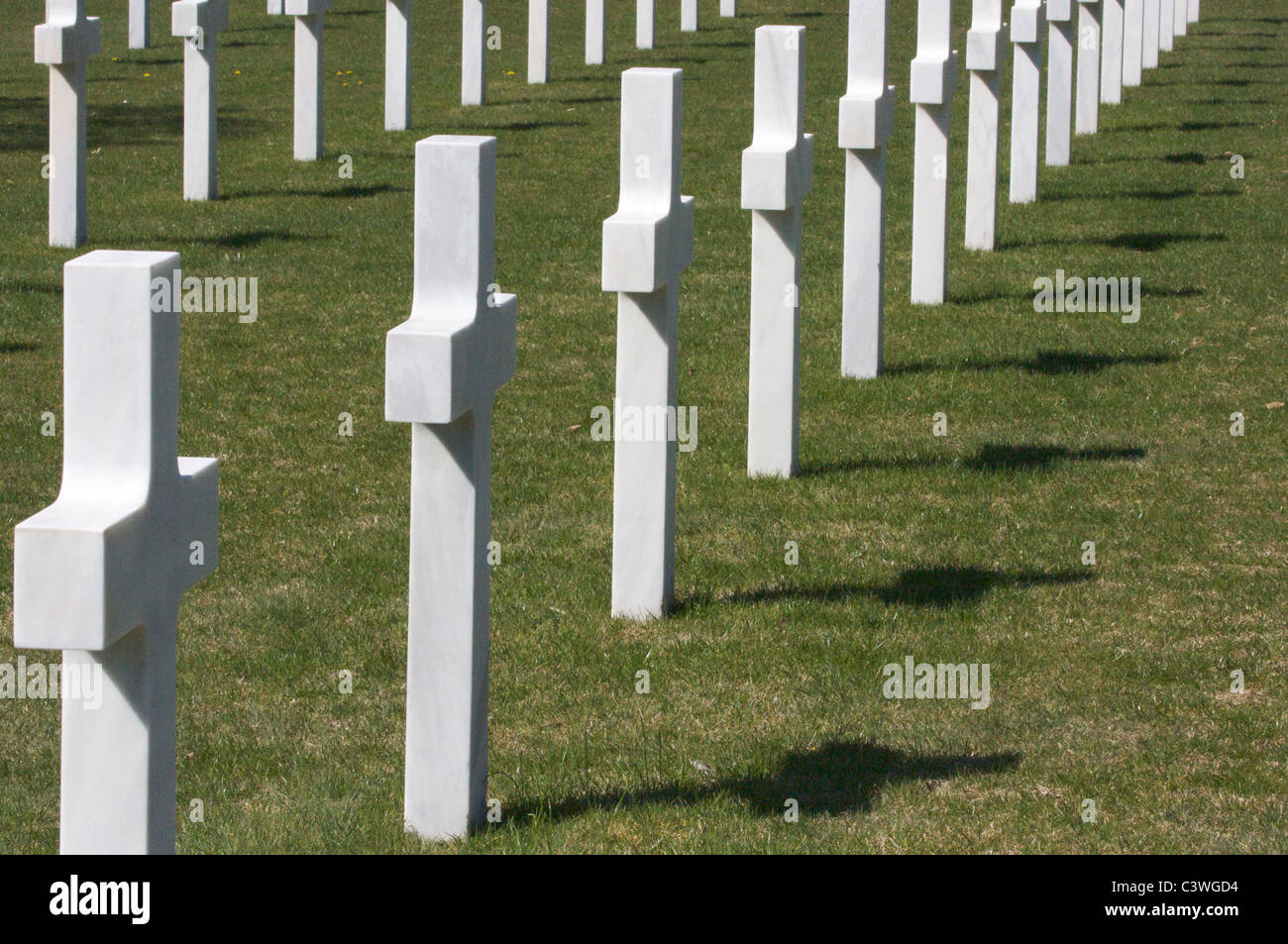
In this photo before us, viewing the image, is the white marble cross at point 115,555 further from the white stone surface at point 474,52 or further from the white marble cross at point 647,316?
the white stone surface at point 474,52

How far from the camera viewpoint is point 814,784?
198 inches

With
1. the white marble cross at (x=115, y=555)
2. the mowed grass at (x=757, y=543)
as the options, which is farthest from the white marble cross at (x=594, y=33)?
the white marble cross at (x=115, y=555)

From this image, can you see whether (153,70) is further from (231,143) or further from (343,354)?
(343,354)

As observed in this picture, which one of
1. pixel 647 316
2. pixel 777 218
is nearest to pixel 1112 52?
pixel 777 218

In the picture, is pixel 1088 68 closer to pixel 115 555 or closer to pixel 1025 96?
pixel 1025 96

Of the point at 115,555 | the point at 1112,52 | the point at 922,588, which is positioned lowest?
the point at 922,588

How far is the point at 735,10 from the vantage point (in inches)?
1121

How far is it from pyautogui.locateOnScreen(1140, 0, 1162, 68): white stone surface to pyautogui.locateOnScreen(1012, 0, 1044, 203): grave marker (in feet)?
32.8

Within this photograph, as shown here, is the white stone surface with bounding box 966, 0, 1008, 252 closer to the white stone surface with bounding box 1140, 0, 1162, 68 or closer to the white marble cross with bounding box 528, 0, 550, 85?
the white marble cross with bounding box 528, 0, 550, 85

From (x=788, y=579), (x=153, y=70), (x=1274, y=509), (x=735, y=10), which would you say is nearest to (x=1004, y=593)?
(x=788, y=579)

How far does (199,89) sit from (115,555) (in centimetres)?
1162

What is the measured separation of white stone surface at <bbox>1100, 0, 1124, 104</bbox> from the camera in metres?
19.0

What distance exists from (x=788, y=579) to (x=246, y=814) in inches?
96.0

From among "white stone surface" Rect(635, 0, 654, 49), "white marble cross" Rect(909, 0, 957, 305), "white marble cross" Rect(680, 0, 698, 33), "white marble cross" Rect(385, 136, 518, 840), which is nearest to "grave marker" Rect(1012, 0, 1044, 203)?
"white marble cross" Rect(909, 0, 957, 305)
